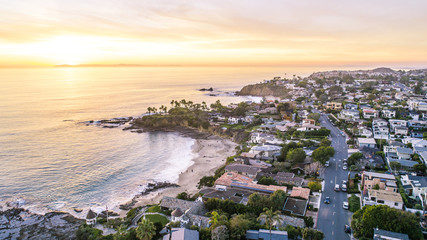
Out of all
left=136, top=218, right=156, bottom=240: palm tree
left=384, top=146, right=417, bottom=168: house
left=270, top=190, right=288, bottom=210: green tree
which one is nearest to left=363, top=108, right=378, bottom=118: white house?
left=384, top=146, right=417, bottom=168: house

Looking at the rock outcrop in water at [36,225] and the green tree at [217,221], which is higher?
the green tree at [217,221]

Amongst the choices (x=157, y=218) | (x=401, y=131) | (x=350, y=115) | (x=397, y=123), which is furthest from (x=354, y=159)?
(x=350, y=115)

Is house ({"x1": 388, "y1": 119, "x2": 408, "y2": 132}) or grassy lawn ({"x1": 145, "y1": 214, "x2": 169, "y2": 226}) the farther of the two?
house ({"x1": 388, "y1": 119, "x2": 408, "y2": 132})

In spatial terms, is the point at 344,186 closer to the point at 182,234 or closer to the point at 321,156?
the point at 321,156

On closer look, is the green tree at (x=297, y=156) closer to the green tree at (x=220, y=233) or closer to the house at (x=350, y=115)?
the green tree at (x=220, y=233)

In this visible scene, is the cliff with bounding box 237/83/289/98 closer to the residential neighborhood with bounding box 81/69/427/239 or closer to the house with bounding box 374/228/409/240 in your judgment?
the residential neighborhood with bounding box 81/69/427/239

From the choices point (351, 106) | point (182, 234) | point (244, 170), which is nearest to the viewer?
point (182, 234)

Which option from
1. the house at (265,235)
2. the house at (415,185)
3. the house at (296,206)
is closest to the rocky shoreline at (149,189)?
the house at (265,235)
